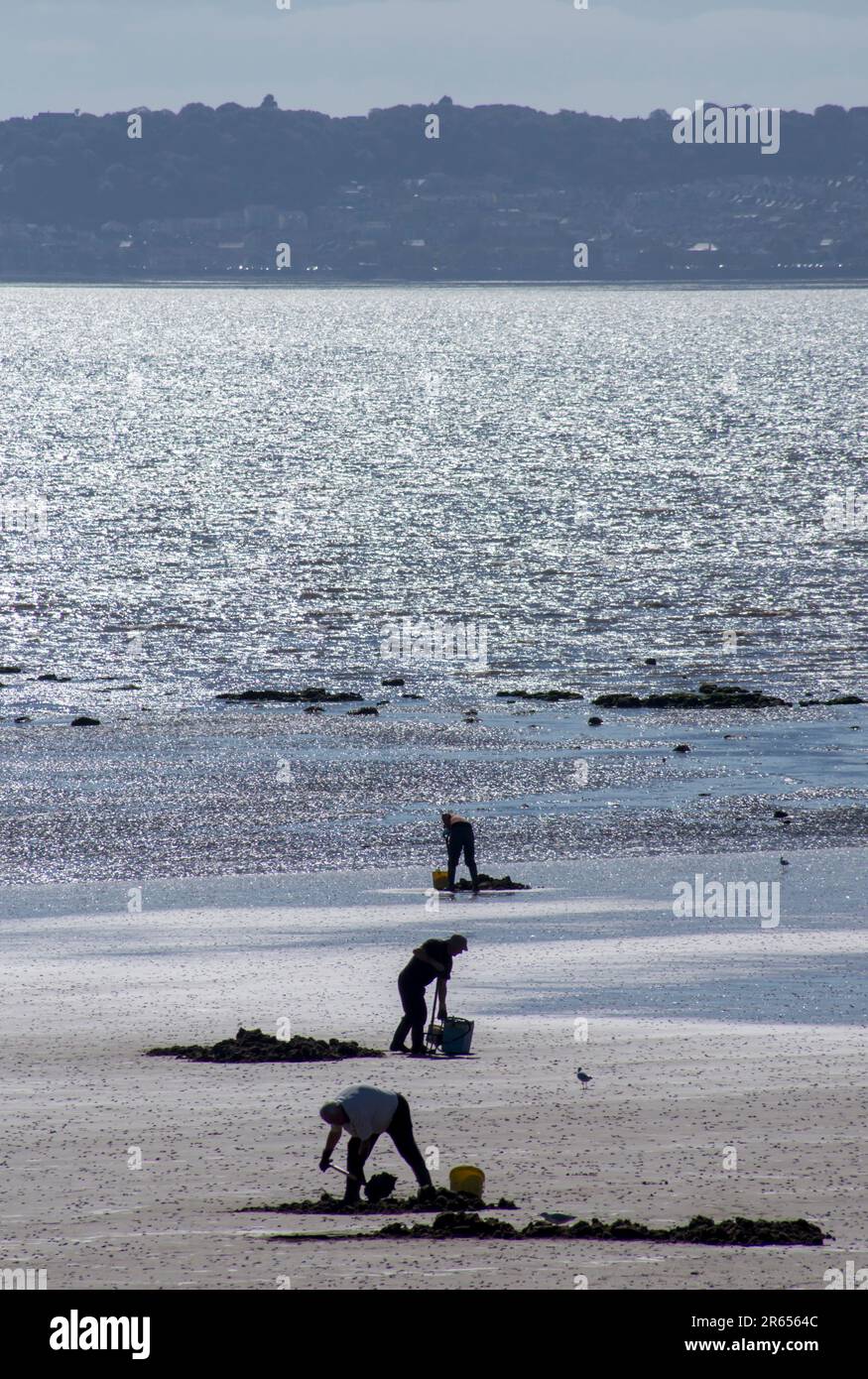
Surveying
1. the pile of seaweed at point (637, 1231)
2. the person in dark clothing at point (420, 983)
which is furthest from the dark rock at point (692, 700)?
the pile of seaweed at point (637, 1231)

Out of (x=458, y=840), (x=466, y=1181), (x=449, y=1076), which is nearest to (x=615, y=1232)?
(x=466, y=1181)

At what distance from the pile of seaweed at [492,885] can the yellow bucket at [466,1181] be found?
520 inches

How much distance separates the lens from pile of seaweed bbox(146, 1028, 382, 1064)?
807 inches

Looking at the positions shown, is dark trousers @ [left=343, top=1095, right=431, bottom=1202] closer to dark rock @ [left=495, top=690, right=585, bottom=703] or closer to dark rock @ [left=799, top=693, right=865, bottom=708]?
dark rock @ [left=495, top=690, right=585, bottom=703]

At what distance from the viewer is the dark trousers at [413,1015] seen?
805 inches

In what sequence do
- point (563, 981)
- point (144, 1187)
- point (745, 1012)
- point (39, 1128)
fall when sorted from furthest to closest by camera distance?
point (563, 981) → point (745, 1012) → point (39, 1128) → point (144, 1187)

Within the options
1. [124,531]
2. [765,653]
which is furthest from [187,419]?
[765,653]

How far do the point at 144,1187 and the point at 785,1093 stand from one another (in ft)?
21.5

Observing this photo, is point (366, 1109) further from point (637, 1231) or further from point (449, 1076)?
point (449, 1076)

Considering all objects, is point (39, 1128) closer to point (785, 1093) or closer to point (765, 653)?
point (785, 1093)

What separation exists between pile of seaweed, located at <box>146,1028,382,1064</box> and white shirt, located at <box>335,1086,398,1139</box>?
4686 mm

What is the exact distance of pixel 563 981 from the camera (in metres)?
24.1

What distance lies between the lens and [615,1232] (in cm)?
1510

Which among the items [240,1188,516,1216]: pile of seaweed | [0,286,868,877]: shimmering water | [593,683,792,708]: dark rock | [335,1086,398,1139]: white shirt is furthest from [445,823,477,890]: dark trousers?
[593,683,792,708]: dark rock
